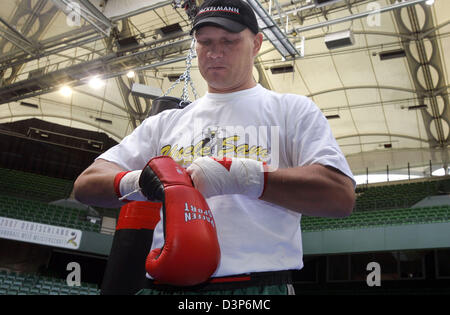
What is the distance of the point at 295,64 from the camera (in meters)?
16.5

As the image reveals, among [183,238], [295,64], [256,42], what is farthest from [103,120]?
[183,238]

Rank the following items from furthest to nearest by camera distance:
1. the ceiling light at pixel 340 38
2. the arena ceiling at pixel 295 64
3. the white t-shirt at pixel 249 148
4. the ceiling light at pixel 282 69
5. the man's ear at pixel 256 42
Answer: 1. the ceiling light at pixel 282 69
2. the arena ceiling at pixel 295 64
3. the ceiling light at pixel 340 38
4. the man's ear at pixel 256 42
5. the white t-shirt at pixel 249 148

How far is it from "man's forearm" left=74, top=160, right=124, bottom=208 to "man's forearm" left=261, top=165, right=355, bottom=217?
561 mm

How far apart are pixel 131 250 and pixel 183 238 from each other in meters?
1.93

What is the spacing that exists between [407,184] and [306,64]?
7336mm

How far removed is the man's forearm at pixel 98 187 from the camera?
1.43 meters

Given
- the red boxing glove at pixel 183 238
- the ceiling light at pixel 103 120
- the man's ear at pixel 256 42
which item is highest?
the ceiling light at pixel 103 120

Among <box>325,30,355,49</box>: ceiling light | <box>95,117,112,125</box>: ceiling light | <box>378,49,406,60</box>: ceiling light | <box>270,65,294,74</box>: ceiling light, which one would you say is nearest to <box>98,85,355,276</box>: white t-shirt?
<box>325,30,355,49</box>: ceiling light

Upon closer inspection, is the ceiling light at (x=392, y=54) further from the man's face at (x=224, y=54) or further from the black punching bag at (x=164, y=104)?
the man's face at (x=224, y=54)

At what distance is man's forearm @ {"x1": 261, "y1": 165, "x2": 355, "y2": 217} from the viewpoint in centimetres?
119

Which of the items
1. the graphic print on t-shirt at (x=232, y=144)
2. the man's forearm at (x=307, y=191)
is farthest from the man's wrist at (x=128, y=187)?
the man's forearm at (x=307, y=191)

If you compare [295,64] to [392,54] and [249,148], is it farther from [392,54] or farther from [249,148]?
[249,148]

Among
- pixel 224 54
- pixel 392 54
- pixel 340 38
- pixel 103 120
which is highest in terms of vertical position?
pixel 392 54

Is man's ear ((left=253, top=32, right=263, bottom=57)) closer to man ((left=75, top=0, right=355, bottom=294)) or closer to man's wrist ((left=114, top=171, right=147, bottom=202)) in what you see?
man ((left=75, top=0, right=355, bottom=294))
